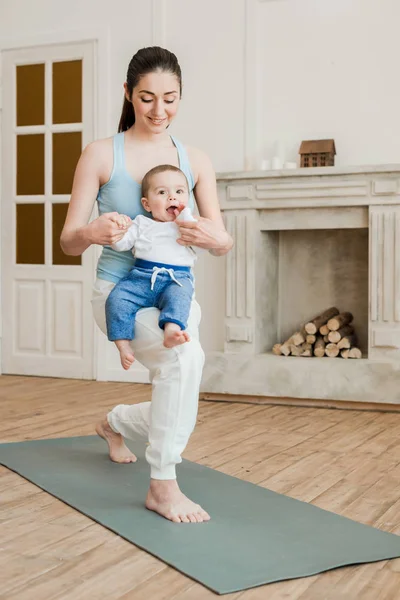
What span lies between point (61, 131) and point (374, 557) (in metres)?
4.26

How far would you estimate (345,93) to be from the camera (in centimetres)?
481

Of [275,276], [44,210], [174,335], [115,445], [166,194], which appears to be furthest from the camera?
[44,210]

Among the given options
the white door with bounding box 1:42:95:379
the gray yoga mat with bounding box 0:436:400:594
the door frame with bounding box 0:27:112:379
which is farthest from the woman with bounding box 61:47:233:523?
the white door with bounding box 1:42:95:379

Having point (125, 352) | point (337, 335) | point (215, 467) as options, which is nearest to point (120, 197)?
point (125, 352)

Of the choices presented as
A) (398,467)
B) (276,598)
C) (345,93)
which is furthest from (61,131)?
(276,598)

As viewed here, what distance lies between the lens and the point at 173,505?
2271mm

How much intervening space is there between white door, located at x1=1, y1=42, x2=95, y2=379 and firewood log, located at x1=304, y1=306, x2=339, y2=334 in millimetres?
1556

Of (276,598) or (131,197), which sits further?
(131,197)

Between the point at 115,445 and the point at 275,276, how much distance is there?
2267 mm

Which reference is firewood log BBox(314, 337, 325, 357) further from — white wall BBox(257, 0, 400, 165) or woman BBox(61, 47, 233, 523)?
woman BBox(61, 47, 233, 523)

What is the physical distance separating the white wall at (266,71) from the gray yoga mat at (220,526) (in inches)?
96.4

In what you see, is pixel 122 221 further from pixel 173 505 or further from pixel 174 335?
pixel 173 505

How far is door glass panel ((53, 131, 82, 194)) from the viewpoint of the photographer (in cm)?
559

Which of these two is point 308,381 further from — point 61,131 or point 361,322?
point 61,131
